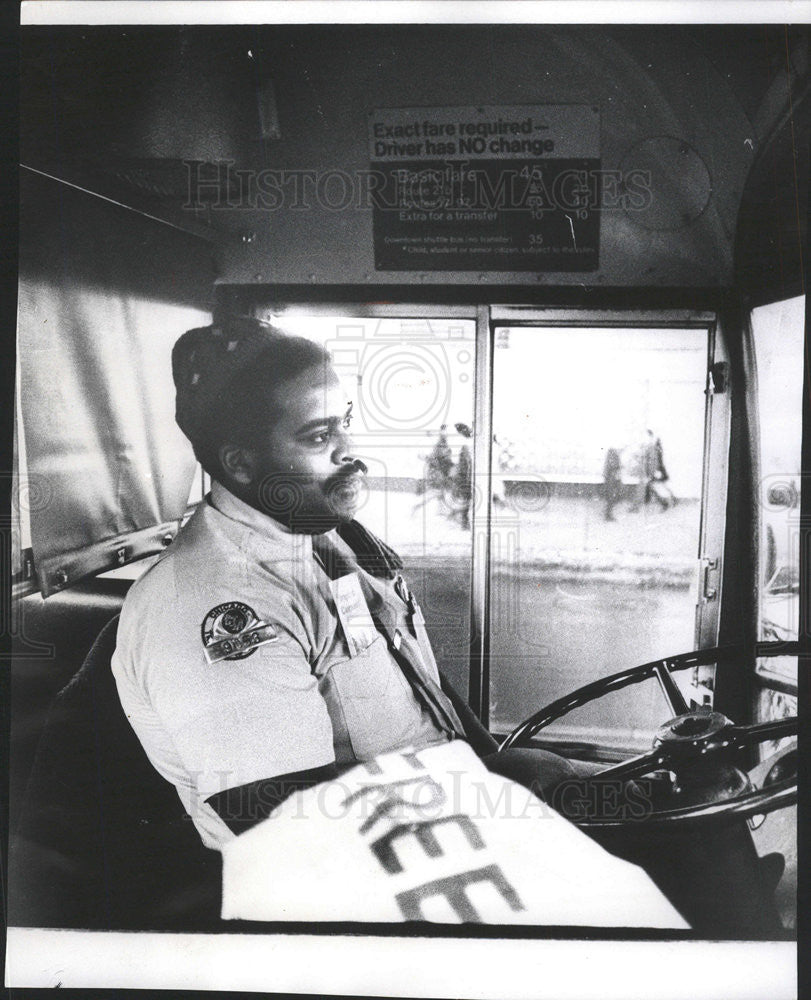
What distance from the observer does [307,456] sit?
1.79m

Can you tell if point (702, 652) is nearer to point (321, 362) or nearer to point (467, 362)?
point (467, 362)

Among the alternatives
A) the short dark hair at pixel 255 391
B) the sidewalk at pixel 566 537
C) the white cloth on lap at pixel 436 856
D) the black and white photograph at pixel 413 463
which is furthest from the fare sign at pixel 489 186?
the white cloth on lap at pixel 436 856

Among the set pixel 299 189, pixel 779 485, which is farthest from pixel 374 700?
pixel 299 189

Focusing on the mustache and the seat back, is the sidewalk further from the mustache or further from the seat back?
the seat back

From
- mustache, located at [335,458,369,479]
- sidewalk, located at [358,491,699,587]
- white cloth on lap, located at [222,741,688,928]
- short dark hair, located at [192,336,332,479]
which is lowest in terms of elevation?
white cloth on lap, located at [222,741,688,928]

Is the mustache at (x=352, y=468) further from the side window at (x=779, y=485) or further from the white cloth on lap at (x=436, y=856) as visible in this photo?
the side window at (x=779, y=485)

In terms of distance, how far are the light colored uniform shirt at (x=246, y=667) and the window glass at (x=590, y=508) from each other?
0.24 m

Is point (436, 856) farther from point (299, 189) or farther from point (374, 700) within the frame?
point (299, 189)

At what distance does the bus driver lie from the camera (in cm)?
176

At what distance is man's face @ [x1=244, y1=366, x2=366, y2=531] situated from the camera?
178 cm

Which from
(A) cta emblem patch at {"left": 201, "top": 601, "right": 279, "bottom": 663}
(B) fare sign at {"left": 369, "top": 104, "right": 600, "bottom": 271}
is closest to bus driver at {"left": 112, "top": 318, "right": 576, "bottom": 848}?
(A) cta emblem patch at {"left": 201, "top": 601, "right": 279, "bottom": 663}

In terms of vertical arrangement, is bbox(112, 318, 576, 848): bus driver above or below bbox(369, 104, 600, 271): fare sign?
below

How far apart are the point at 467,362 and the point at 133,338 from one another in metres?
0.74

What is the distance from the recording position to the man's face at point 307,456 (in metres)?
1.78
